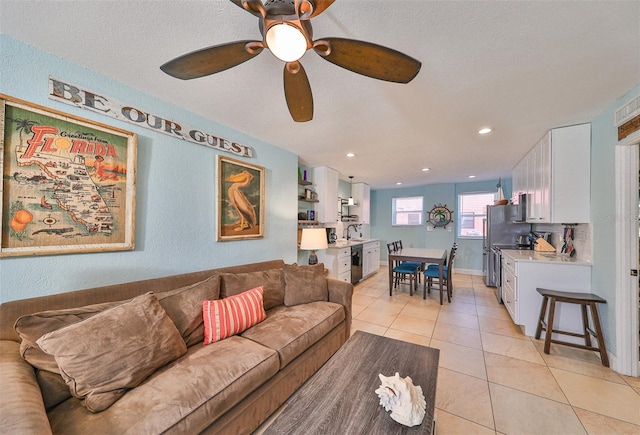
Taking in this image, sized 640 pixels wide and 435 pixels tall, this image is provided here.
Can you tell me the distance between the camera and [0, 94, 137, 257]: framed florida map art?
53.6 inches

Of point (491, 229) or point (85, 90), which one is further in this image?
point (491, 229)

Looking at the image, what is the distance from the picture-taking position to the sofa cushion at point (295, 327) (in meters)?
1.67

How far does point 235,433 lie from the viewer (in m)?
1.30

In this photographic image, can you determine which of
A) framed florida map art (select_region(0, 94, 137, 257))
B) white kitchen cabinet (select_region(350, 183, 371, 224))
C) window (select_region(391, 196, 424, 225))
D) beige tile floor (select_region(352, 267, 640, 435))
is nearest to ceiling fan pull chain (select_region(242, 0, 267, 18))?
framed florida map art (select_region(0, 94, 137, 257))

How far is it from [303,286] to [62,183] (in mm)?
2026

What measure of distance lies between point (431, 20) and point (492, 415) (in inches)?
98.9

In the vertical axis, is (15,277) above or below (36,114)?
below

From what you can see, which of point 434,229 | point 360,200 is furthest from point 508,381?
point 434,229

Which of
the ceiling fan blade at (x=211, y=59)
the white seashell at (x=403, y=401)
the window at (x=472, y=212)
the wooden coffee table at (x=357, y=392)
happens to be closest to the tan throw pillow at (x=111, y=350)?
the wooden coffee table at (x=357, y=392)

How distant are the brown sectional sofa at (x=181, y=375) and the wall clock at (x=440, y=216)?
5191mm

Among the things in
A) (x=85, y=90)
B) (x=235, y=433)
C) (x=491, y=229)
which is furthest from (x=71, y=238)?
(x=491, y=229)

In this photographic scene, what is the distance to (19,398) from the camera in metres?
0.87

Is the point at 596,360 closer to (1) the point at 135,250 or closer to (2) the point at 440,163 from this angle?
(2) the point at 440,163

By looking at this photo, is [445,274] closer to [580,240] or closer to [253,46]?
[580,240]
